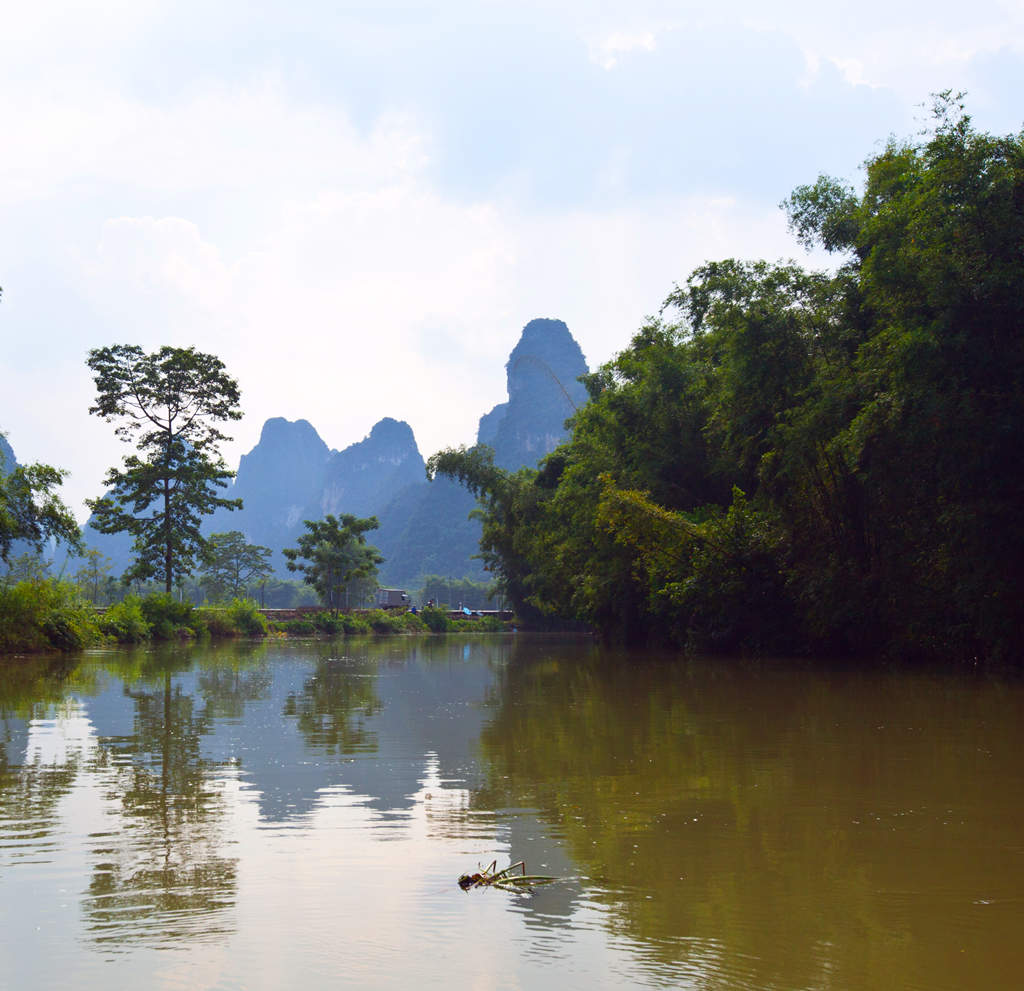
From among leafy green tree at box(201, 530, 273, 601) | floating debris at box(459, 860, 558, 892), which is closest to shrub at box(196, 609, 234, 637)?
floating debris at box(459, 860, 558, 892)

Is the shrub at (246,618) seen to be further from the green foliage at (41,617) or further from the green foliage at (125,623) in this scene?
the green foliage at (41,617)

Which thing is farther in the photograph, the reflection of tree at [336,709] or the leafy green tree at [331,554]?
the leafy green tree at [331,554]

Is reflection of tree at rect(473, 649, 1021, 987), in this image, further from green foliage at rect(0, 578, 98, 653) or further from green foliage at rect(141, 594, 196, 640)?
green foliage at rect(141, 594, 196, 640)

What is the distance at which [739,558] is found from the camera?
23188mm

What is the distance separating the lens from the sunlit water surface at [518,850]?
3.29 metres

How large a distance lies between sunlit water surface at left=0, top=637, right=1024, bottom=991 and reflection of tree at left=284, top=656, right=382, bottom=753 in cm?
11

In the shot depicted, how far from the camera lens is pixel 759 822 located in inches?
211

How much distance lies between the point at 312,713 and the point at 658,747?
4869mm

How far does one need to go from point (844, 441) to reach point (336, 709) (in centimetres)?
1027

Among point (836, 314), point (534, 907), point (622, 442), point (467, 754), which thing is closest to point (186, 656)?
point (622, 442)

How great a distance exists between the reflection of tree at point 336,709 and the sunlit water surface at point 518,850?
109 millimetres

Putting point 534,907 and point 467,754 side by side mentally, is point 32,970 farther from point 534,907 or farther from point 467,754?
point 467,754

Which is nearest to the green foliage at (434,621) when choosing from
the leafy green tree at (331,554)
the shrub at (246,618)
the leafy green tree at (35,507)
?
the leafy green tree at (331,554)

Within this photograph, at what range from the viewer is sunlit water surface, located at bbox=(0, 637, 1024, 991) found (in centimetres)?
329
